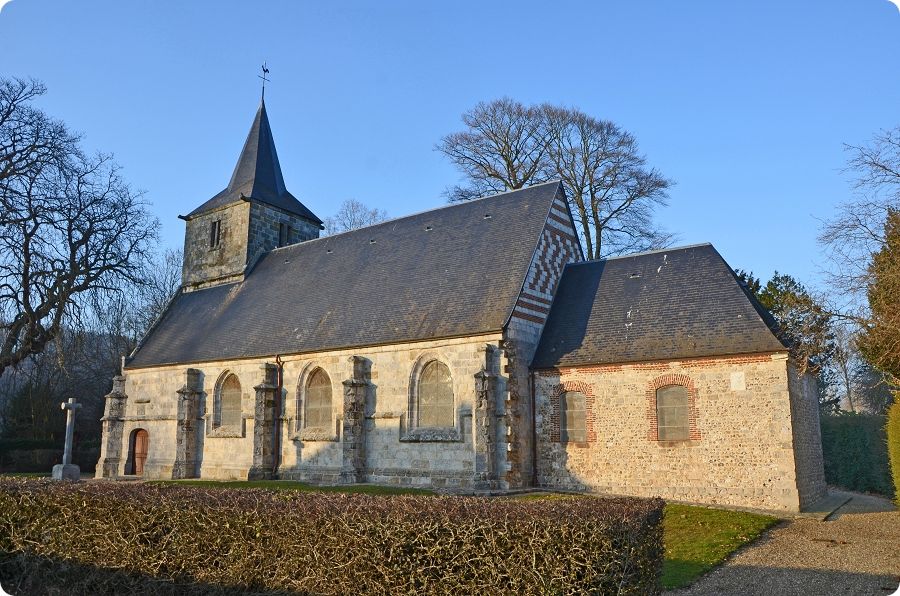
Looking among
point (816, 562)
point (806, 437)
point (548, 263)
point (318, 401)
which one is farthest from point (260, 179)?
point (816, 562)

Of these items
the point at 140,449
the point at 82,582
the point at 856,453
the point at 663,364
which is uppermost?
the point at 663,364

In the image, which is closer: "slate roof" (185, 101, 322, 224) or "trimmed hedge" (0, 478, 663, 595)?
"trimmed hedge" (0, 478, 663, 595)

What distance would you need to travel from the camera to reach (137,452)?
25797 millimetres

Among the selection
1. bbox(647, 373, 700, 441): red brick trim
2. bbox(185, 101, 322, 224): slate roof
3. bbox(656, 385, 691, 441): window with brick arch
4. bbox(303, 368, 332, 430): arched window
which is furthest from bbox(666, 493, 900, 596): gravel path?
bbox(185, 101, 322, 224): slate roof

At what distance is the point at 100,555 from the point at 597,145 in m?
26.6

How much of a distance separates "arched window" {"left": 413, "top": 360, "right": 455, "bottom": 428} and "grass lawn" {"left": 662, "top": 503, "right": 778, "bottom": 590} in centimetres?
628

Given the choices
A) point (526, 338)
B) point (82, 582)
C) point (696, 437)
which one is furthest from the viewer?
point (526, 338)

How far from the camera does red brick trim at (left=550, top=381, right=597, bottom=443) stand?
17.2 m

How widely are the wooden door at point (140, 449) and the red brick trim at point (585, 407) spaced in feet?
52.2

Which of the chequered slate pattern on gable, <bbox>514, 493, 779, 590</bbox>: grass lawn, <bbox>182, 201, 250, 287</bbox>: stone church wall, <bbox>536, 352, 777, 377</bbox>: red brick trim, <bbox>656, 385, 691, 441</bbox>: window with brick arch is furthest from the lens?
<bbox>182, 201, 250, 287</bbox>: stone church wall

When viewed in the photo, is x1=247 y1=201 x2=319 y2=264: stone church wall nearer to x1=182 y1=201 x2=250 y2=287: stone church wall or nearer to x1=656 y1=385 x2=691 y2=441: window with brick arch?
x1=182 y1=201 x2=250 y2=287: stone church wall

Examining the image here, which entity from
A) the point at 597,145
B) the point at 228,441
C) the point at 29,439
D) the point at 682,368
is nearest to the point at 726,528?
the point at 682,368

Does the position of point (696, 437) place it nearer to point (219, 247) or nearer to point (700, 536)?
point (700, 536)

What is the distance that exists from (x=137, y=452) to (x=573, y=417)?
1725cm
